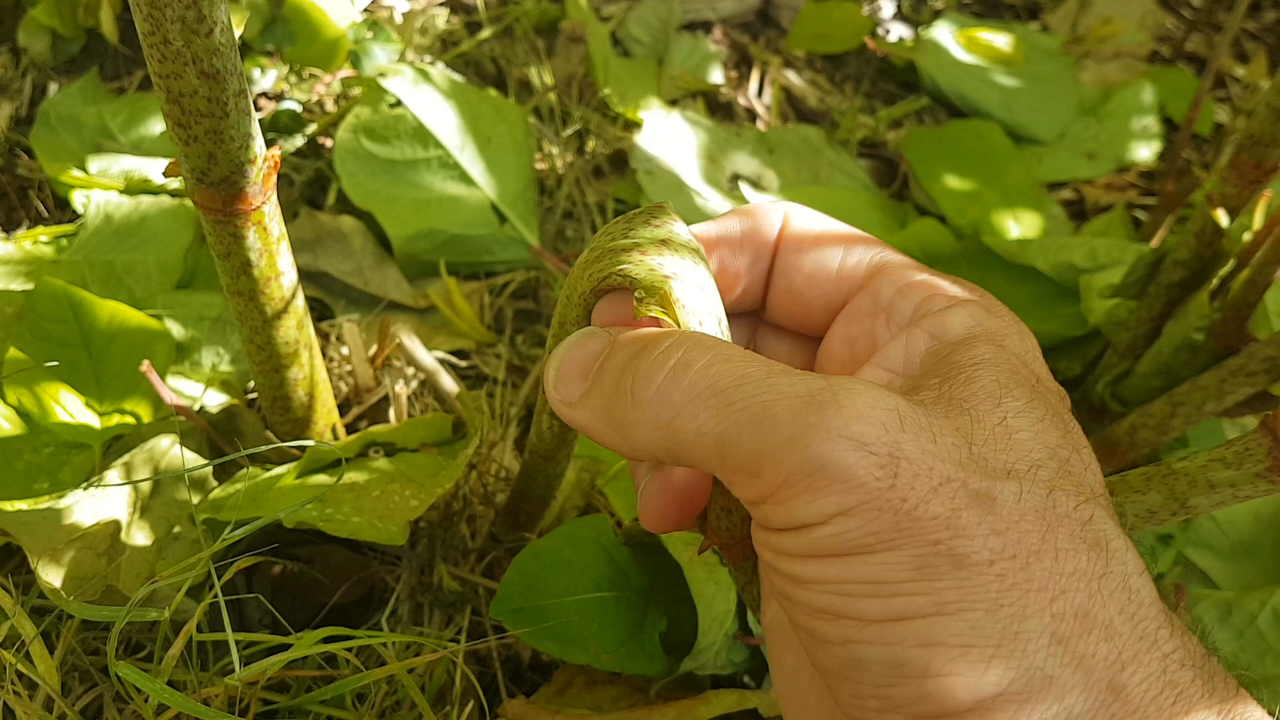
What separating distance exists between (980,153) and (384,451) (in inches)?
34.2

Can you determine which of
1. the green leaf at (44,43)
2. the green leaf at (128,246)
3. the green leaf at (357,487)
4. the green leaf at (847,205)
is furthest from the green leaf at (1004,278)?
the green leaf at (44,43)

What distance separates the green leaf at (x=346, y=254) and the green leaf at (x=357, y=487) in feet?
0.80

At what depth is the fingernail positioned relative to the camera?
2.03ft

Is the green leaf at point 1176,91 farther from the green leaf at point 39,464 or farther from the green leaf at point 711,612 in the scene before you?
the green leaf at point 39,464

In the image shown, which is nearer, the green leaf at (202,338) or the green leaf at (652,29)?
the green leaf at (202,338)

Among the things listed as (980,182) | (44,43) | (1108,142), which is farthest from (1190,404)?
(44,43)

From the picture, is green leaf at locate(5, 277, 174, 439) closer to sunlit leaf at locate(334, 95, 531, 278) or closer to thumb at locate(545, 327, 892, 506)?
sunlit leaf at locate(334, 95, 531, 278)

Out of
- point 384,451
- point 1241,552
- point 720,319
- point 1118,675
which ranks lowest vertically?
point 1241,552

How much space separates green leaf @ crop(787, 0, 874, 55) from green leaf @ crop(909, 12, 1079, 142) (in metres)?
0.09

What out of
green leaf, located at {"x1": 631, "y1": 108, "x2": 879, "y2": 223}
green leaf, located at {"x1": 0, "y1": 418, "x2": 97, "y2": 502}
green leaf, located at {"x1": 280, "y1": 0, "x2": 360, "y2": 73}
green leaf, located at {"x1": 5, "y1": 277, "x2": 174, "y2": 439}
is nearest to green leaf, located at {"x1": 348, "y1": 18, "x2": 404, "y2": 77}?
green leaf, located at {"x1": 280, "y1": 0, "x2": 360, "y2": 73}

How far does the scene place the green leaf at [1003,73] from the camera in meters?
1.34

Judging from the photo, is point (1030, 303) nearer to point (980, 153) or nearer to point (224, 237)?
point (980, 153)

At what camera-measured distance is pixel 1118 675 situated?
556mm

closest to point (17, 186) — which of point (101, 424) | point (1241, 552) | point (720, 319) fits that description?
point (101, 424)
